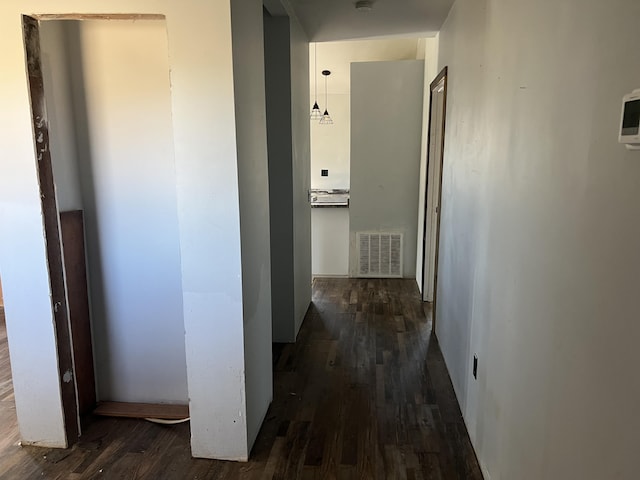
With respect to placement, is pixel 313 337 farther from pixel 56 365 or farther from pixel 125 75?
pixel 125 75

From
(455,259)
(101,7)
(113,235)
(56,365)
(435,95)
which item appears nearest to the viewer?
(101,7)

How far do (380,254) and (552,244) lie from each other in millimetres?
4027

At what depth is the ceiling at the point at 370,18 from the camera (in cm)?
304

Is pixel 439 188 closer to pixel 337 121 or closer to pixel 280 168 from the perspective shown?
pixel 280 168

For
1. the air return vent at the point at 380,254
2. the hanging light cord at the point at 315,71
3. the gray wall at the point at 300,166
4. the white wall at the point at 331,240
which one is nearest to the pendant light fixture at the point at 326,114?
the hanging light cord at the point at 315,71

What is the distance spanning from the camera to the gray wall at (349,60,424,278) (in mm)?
5020

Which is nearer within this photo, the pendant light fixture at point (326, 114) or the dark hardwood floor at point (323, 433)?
the dark hardwood floor at point (323, 433)

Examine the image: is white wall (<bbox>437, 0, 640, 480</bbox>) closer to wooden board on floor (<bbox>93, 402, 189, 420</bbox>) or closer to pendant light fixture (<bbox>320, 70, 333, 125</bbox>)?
wooden board on floor (<bbox>93, 402, 189, 420</bbox>)

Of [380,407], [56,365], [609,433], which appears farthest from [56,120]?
[609,433]

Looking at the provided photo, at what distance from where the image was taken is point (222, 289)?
2.02m

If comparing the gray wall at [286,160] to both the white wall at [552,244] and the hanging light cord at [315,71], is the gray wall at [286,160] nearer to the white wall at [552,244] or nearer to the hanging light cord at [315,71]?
the white wall at [552,244]

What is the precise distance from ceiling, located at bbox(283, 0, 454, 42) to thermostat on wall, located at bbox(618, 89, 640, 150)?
2420 mm

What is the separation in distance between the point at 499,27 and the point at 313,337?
254 centimetres

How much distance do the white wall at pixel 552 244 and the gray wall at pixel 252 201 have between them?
1097 millimetres
